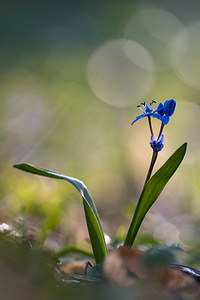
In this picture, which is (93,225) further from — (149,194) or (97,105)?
(97,105)

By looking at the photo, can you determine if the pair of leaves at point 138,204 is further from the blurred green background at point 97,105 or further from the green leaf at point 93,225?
the blurred green background at point 97,105

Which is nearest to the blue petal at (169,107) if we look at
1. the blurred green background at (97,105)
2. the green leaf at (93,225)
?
the green leaf at (93,225)

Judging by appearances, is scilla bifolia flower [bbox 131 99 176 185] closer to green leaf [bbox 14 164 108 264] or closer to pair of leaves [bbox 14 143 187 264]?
pair of leaves [bbox 14 143 187 264]

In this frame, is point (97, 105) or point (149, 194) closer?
point (149, 194)

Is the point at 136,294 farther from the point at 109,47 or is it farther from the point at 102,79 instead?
the point at 109,47

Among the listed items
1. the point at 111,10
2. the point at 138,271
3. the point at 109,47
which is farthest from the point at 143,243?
the point at 111,10

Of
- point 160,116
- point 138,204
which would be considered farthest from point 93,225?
point 160,116
